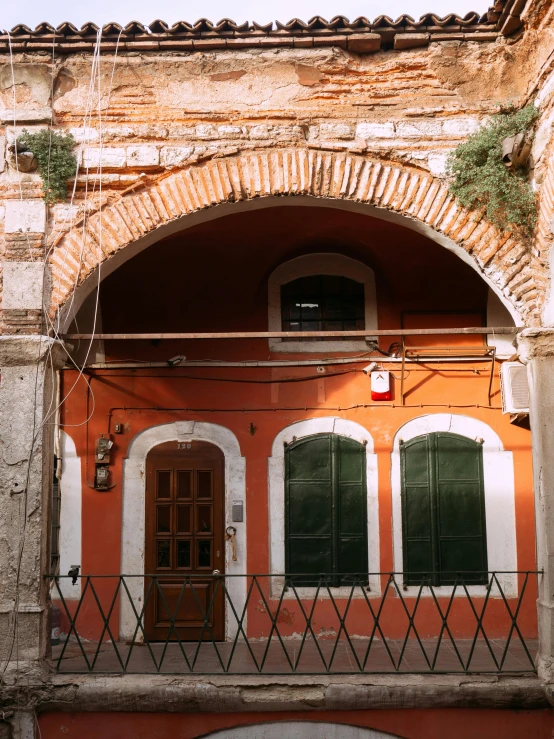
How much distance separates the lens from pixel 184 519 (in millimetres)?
8188

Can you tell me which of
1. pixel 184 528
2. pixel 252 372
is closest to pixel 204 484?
pixel 184 528

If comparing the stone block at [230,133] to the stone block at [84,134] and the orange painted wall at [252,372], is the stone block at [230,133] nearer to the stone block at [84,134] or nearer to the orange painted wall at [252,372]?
the stone block at [84,134]

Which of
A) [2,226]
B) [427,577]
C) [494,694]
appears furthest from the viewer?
[427,577]

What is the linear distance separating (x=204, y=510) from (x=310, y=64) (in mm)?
4861

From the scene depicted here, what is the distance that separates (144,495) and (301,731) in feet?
10.9

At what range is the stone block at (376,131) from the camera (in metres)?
6.18

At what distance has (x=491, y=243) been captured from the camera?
5.98m

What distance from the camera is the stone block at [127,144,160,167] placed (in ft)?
20.1

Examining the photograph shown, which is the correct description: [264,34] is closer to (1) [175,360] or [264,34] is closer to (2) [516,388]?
(1) [175,360]

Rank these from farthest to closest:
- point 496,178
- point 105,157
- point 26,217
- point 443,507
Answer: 1. point 443,507
2. point 105,157
3. point 26,217
4. point 496,178

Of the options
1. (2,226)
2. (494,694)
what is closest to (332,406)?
(494,694)

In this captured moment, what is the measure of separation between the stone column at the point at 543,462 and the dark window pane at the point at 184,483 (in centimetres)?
394

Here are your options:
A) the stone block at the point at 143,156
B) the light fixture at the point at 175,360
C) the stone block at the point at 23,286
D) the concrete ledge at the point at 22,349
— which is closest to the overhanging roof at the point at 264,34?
the stone block at the point at 143,156

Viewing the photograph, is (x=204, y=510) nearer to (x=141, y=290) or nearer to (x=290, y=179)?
(x=141, y=290)
